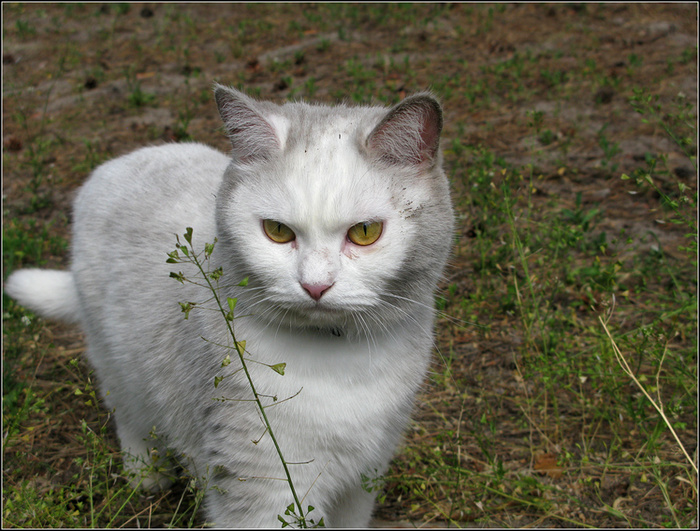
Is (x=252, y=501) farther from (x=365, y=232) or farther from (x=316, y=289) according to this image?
(x=365, y=232)

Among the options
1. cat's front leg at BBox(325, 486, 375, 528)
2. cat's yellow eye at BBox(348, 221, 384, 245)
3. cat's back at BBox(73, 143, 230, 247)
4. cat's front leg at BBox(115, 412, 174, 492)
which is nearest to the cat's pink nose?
cat's yellow eye at BBox(348, 221, 384, 245)

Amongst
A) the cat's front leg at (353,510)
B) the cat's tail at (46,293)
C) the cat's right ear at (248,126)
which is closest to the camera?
the cat's right ear at (248,126)

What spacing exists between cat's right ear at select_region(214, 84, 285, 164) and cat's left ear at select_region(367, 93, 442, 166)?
0.31 meters

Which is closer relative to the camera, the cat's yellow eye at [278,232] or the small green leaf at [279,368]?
the small green leaf at [279,368]

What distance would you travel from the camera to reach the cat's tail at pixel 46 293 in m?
2.81

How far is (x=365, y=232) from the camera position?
67.9 inches

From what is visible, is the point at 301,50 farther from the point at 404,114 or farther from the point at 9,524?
the point at 9,524

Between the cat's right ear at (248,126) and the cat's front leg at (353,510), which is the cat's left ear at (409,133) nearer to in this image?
the cat's right ear at (248,126)

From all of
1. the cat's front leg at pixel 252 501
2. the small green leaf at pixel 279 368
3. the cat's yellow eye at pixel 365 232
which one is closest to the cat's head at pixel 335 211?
the cat's yellow eye at pixel 365 232

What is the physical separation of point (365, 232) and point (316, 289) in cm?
24

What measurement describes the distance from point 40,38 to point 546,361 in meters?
6.43

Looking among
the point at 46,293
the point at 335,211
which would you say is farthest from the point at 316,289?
the point at 46,293

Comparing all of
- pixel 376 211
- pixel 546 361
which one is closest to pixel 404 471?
pixel 546 361

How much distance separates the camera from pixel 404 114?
1.76 metres
